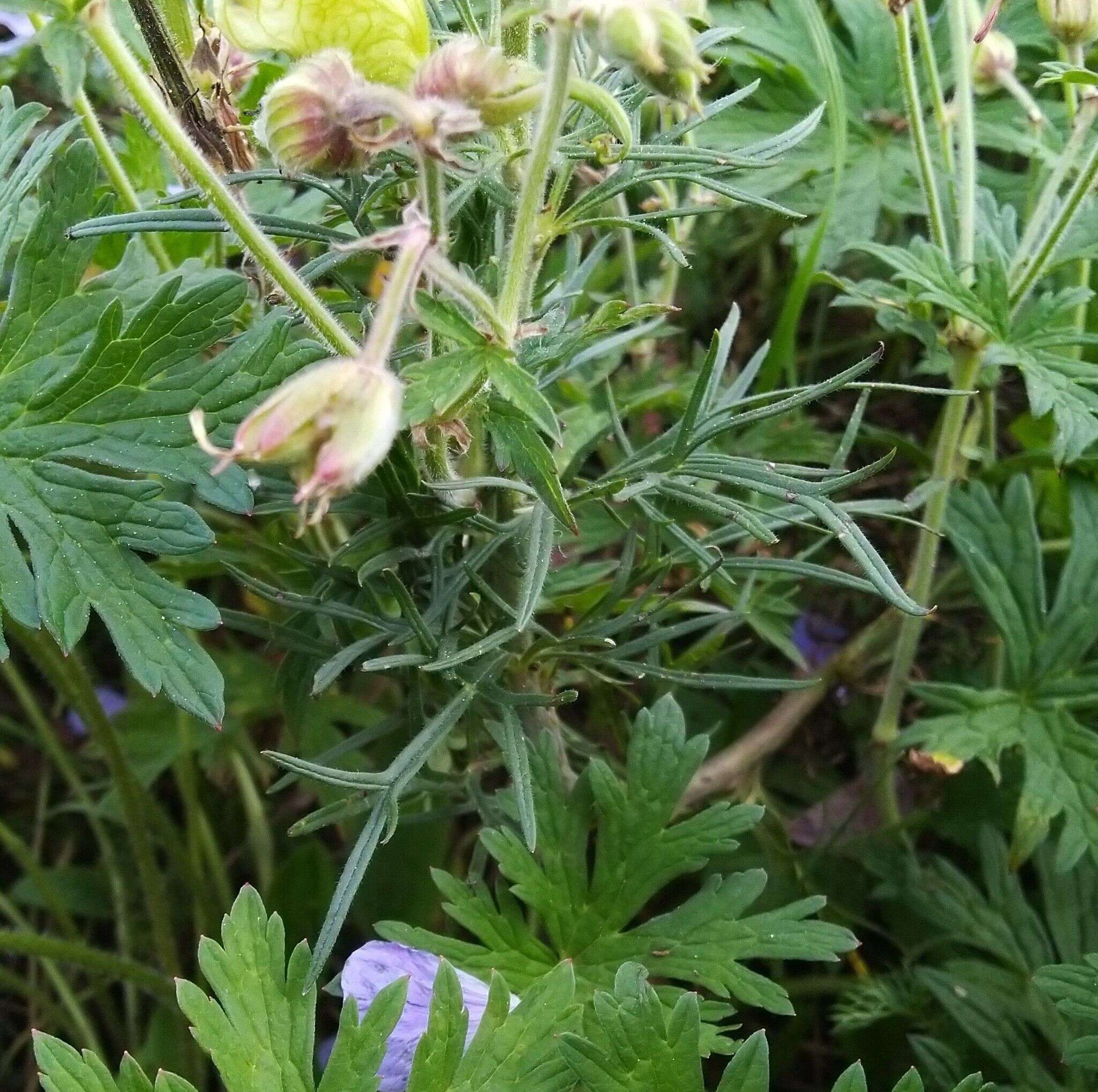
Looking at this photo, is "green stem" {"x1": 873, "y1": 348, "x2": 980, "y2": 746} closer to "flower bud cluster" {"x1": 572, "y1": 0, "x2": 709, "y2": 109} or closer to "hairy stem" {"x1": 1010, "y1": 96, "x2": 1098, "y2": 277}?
"hairy stem" {"x1": 1010, "y1": 96, "x2": 1098, "y2": 277}

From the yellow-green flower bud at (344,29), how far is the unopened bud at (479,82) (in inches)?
2.7

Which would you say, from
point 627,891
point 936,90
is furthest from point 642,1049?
point 936,90

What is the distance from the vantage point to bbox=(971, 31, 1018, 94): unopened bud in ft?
2.95

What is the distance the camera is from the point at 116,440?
0.64 meters

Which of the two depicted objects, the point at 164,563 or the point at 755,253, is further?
the point at 755,253

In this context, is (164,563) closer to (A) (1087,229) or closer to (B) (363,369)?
(B) (363,369)

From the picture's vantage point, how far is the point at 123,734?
114 cm

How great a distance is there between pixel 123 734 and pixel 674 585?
60cm

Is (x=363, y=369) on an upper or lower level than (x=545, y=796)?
upper

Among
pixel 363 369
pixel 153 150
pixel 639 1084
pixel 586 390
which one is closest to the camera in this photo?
pixel 363 369

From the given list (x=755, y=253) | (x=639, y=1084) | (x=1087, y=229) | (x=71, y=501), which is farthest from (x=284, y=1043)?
(x=755, y=253)

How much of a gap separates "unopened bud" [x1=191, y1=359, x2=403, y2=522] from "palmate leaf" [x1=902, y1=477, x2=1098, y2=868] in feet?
1.89

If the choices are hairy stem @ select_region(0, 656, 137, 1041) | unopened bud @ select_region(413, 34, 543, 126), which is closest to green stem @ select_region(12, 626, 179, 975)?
hairy stem @ select_region(0, 656, 137, 1041)

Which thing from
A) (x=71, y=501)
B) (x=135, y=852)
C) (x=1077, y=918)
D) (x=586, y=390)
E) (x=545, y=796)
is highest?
(x=71, y=501)
